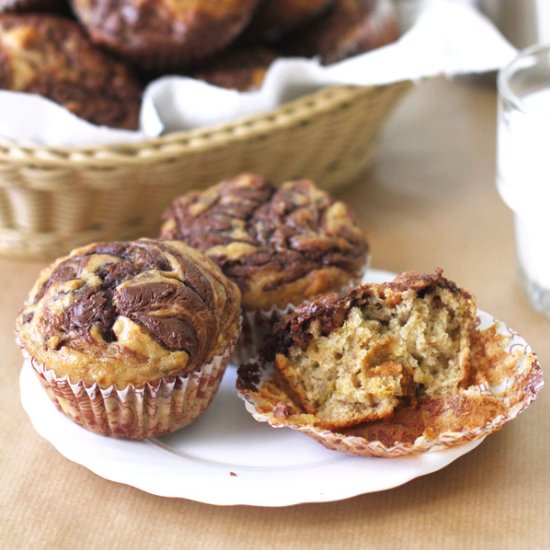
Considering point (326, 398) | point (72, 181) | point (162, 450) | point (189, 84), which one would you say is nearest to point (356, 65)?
point (189, 84)

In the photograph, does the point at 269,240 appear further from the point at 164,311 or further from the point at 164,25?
the point at 164,25

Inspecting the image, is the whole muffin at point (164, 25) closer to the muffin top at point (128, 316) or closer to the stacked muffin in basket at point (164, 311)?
the stacked muffin in basket at point (164, 311)

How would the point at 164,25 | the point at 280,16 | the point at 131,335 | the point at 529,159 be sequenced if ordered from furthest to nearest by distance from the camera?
the point at 280,16
the point at 164,25
the point at 529,159
the point at 131,335

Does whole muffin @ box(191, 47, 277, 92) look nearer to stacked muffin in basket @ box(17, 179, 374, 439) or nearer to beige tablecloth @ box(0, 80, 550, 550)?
stacked muffin in basket @ box(17, 179, 374, 439)

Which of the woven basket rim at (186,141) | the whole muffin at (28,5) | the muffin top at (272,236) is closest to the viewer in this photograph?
the muffin top at (272,236)

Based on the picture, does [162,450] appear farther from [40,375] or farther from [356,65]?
[356,65]

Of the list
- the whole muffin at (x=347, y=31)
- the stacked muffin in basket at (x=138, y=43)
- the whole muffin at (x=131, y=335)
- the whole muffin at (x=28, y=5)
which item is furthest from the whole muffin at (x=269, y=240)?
the whole muffin at (x=28, y=5)

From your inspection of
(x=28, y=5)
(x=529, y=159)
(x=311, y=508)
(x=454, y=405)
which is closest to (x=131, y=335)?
(x=311, y=508)
